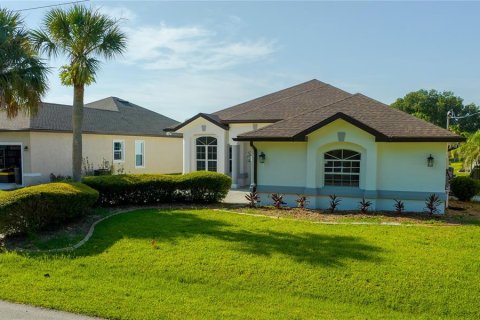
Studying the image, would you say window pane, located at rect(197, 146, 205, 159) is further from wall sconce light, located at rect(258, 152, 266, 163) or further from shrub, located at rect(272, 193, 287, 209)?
shrub, located at rect(272, 193, 287, 209)

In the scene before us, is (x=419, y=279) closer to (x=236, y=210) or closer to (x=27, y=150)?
(x=236, y=210)

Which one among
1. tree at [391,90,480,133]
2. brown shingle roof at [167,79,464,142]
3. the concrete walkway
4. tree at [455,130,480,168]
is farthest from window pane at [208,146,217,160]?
tree at [391,90,480,133]

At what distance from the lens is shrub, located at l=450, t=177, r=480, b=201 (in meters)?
17.8

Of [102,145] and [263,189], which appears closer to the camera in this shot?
[263,189]

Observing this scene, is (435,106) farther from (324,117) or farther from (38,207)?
(38,207)

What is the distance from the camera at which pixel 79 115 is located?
14750mm

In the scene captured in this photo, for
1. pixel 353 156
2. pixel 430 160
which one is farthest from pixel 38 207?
pixel 430 160

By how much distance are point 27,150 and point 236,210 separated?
14362 mm

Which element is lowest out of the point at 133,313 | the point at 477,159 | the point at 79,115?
the point at 133,313

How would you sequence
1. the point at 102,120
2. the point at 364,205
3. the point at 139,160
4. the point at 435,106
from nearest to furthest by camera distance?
the point at 364,205 < the point at 102,120 < the point at 139,160 < the point at 435,106

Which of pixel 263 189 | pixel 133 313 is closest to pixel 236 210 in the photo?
pixel 263 189

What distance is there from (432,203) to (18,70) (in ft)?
49.1

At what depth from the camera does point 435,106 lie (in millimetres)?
80438

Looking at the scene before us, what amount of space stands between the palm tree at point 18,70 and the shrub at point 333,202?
1116 cm
